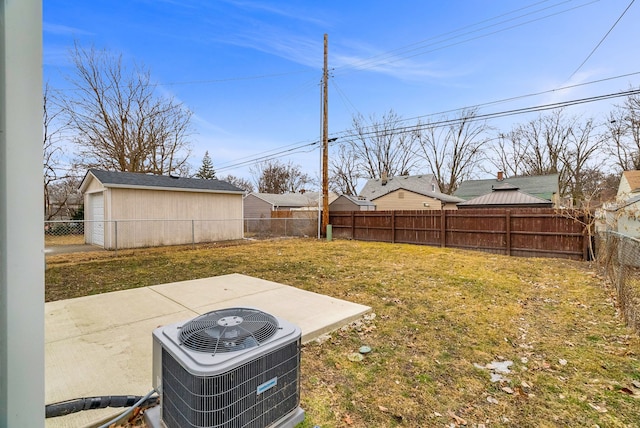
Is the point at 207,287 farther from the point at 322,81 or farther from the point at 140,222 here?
the point at 322,81

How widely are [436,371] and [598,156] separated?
3532cm

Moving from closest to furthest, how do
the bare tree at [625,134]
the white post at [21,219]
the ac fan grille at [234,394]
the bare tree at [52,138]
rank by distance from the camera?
the white post at [21,219], the ac fan grille at [234,394], the bare tree at [52,138], the bare tree at [625,134]

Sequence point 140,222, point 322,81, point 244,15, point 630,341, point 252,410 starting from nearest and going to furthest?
1. point 252,410
2. point 630,341
3. point 244,15
4. point 140,222
5. point 322,81

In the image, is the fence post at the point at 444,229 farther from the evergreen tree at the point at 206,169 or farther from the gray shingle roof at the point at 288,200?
the evergreen tree at the point at 206,169

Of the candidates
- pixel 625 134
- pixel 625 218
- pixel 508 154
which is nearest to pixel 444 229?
pixel 625 218

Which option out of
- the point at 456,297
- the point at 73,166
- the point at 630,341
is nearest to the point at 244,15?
the point at 456,297

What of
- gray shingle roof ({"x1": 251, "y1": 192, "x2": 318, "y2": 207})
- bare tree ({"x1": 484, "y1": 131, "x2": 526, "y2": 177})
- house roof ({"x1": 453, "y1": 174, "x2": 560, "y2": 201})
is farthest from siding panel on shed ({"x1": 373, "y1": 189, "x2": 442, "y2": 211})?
bare tree ({"x1": 484, "y1": 131, "x2": 526, "y2": 177})

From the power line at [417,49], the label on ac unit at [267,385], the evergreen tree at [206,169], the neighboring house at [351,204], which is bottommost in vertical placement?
the label on ac unit at [267,385]

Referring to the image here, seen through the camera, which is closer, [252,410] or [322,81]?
[252,410]

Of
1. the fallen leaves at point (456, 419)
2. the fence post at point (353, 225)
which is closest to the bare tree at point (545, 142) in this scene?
the fence post at point (353, 225)

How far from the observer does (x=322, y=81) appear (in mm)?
14453

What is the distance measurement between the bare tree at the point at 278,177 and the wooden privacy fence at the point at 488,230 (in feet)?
84.7

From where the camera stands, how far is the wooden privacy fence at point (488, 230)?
932 cm

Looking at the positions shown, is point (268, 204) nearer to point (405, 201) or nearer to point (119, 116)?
point (405, 201)
